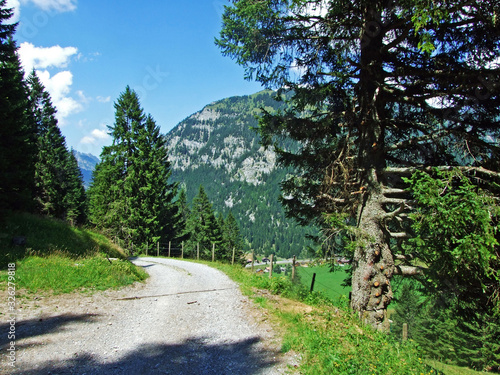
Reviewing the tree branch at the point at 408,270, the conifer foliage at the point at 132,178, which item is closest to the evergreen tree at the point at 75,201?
the conifer foliage at the point at 132,178

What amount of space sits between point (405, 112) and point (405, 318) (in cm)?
5667

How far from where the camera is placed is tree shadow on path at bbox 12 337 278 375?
184 inches

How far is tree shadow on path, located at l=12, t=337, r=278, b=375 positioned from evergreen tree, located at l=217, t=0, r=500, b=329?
11.8 ft

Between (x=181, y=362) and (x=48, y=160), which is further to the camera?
(x=48, y=160)

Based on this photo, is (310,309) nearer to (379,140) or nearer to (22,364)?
(379,140)

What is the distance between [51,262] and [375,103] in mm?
12212

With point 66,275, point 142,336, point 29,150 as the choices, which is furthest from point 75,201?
point 142,336

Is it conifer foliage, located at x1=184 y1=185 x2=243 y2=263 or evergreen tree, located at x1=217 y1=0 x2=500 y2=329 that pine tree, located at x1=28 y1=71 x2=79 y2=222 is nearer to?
conifer foliage, located at x1=184 y1=185 x2=243 y2=263

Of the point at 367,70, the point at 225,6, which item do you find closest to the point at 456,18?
the point at 367,70

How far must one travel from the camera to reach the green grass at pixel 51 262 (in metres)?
8.86

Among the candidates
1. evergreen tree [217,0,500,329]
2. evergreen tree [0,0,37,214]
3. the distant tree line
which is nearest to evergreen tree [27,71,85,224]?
the distant tree line

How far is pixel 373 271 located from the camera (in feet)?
24.6

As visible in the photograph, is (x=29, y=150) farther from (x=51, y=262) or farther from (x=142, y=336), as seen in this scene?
(x=142, y=336)

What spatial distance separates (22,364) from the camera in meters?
4.56
